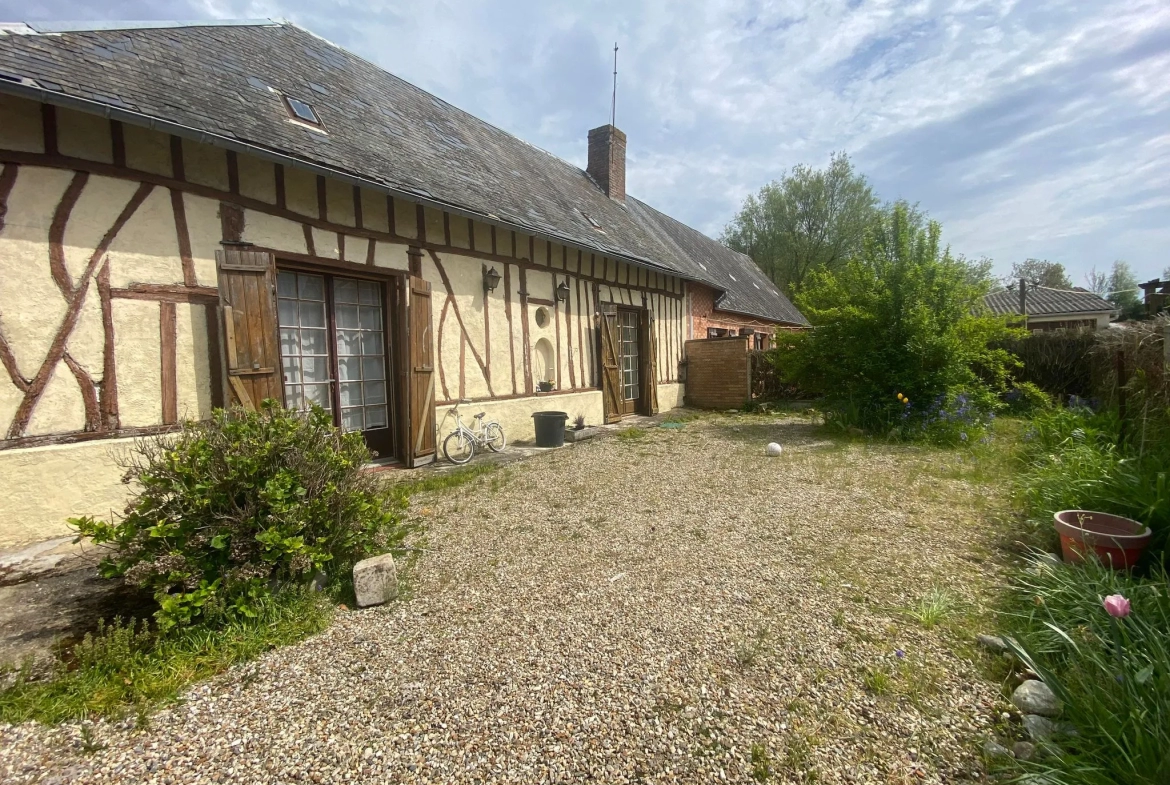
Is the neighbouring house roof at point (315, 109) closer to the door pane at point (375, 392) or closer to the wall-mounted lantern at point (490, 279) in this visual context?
the wall-mounted lantern at point (490, 279)

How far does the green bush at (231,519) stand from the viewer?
209 cm

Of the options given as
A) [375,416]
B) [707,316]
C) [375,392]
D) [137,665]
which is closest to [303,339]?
[375,392]

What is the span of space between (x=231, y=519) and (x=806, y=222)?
24797 mm

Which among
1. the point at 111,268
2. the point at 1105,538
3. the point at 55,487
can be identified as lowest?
the point at 1105,538

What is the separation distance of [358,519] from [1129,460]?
170 inches

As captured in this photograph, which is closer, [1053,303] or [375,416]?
[375,416]

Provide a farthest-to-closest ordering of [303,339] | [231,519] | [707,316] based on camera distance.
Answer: [707,316], [303,339], [231,519]

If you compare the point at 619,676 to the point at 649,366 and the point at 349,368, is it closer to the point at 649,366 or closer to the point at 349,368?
the point at 349,368

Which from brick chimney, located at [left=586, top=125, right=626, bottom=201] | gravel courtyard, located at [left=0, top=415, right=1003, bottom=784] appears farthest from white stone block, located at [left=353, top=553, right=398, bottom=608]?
brick chimney, located at [left=586, top=125, right=626, bottom=201]

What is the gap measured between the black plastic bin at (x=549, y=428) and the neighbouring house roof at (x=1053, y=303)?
18.4m

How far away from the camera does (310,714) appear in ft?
5.68

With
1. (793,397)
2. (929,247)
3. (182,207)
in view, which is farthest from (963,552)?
(793,397)

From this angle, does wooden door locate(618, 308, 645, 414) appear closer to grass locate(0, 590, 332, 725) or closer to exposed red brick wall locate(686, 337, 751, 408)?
exposed red brick wall locate(686, 337, 751, 408)

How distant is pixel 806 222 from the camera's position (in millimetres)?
22672
